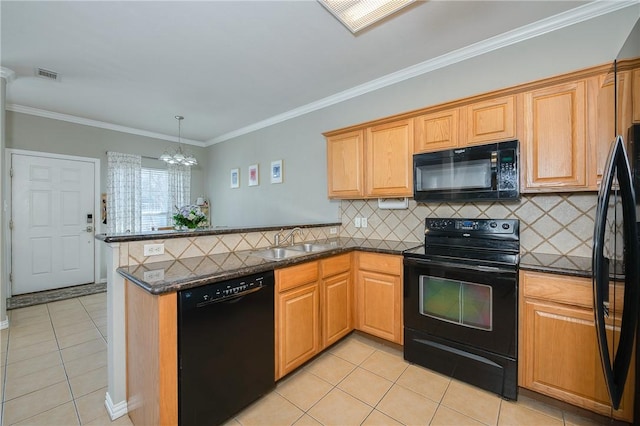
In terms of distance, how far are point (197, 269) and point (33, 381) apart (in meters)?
1.75

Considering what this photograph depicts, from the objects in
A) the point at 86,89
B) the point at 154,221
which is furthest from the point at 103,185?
the point at 86,89

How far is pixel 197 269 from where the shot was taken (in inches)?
63.6

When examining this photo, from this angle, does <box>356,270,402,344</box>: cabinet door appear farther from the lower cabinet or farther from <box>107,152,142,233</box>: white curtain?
<box>107,152,142,233</box>: white curtain

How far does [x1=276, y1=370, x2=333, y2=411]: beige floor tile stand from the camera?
6.01 feet

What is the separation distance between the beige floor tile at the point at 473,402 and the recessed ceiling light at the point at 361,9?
264 centimetres

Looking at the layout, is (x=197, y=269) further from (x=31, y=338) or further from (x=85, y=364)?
(x=31, y=338)

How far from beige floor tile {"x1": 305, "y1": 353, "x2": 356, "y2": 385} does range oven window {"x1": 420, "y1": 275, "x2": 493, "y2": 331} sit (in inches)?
30.7

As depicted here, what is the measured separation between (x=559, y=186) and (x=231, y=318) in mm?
2333

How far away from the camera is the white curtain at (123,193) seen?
4.61 meters

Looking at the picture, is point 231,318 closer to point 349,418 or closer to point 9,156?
point 349,418

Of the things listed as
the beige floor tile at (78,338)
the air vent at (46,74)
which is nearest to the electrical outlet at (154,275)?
the beige floor tile at (78,338)

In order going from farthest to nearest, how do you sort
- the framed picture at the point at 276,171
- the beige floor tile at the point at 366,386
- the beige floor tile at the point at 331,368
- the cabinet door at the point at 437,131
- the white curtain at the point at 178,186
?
the white curtain at the point at 178,186
the framed picture at the point at 276,171
the cabinet door at the point at 437,131
the beige floor tile at the point at 331,368
the beige floor tile at the point at 366,386

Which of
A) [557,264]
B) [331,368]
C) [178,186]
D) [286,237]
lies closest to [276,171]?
[286,237]

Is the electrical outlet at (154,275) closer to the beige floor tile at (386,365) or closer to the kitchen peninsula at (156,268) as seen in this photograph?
the kitchen peninsula at (156,268)
